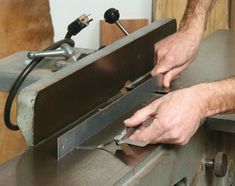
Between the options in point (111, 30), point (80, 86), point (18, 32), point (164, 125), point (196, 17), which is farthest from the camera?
point (111, 30)

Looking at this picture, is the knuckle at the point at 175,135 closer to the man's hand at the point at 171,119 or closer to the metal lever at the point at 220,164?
the man's hand at the point at 171,119

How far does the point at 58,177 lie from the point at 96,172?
0.07 m

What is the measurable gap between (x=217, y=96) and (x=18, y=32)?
3.45ft

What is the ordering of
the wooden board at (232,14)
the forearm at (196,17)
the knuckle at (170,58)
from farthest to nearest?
the wooden board at (232,14) < the forearm at (196,17) < the knuckle at (170,58)

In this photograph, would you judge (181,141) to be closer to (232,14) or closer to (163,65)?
(163,65)

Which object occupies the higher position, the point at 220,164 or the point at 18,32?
the point at 18,32

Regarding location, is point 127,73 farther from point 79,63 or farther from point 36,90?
point 36,90

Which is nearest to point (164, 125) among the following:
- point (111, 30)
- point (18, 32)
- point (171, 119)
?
point (171, 119)

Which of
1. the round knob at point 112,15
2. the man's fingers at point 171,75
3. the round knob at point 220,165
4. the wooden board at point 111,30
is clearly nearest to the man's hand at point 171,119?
the round knob at point 220,165

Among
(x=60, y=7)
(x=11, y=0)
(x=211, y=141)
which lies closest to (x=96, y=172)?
(x=211, y=141)

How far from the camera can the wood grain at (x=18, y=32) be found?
1.78 m

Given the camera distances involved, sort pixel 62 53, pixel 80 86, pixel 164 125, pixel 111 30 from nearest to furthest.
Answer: pixel 164 125 → pixel 80 86 → pixel 62 53 → pixel 111 30

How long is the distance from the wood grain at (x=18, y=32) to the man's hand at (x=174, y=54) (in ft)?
2.38

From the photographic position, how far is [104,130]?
98 cm
